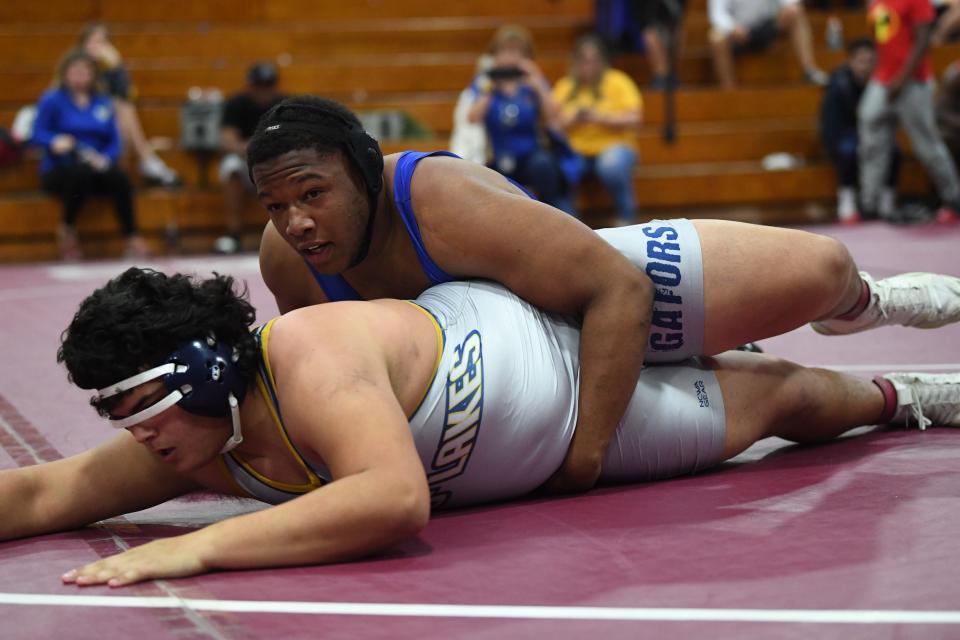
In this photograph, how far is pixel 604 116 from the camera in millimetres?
9281

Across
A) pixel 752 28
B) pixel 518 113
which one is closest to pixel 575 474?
pixel 518 113

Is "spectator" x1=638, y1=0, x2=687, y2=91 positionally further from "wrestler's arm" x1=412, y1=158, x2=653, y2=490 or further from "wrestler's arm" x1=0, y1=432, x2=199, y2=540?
"wrestler's arm" x1=0, y1=432, x2=199, y2=540

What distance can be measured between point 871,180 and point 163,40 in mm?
5512

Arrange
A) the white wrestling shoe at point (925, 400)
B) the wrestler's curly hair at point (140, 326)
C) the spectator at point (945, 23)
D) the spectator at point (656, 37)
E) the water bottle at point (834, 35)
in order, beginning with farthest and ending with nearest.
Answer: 1. the water bottle at point (834, 35)
2. the spectator at point (945, 23)
3. the spectator at point (656, 37)
4. the white wrestling shoe at point (925, 400)
5. the wrestler's curly hair at point (140, 326)

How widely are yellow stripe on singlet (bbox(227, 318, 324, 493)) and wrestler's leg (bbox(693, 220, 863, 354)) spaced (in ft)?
3.41

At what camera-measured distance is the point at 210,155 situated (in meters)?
9.60

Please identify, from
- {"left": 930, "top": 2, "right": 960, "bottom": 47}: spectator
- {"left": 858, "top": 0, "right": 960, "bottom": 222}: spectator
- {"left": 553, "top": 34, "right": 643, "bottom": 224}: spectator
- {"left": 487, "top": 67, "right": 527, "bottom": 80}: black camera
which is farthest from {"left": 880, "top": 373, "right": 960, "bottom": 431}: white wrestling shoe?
{"left": 930, "top": 2, "right": 960, "bottom": 47}: spectator

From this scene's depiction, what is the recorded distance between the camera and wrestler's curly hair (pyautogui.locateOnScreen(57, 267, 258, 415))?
244 centimetres

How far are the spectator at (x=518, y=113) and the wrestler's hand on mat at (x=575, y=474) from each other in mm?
5848

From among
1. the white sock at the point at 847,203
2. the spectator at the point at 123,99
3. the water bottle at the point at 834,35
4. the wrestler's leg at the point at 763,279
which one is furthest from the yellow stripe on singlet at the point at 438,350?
the water bottle at the point at 834,35

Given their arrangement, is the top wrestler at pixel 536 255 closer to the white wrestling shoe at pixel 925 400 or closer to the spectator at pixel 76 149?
the white wrestling shoe at pixel 925 400

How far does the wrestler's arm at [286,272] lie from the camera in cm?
327

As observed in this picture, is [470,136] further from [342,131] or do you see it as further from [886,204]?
[342,131]

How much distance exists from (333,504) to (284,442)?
0.32 metres
